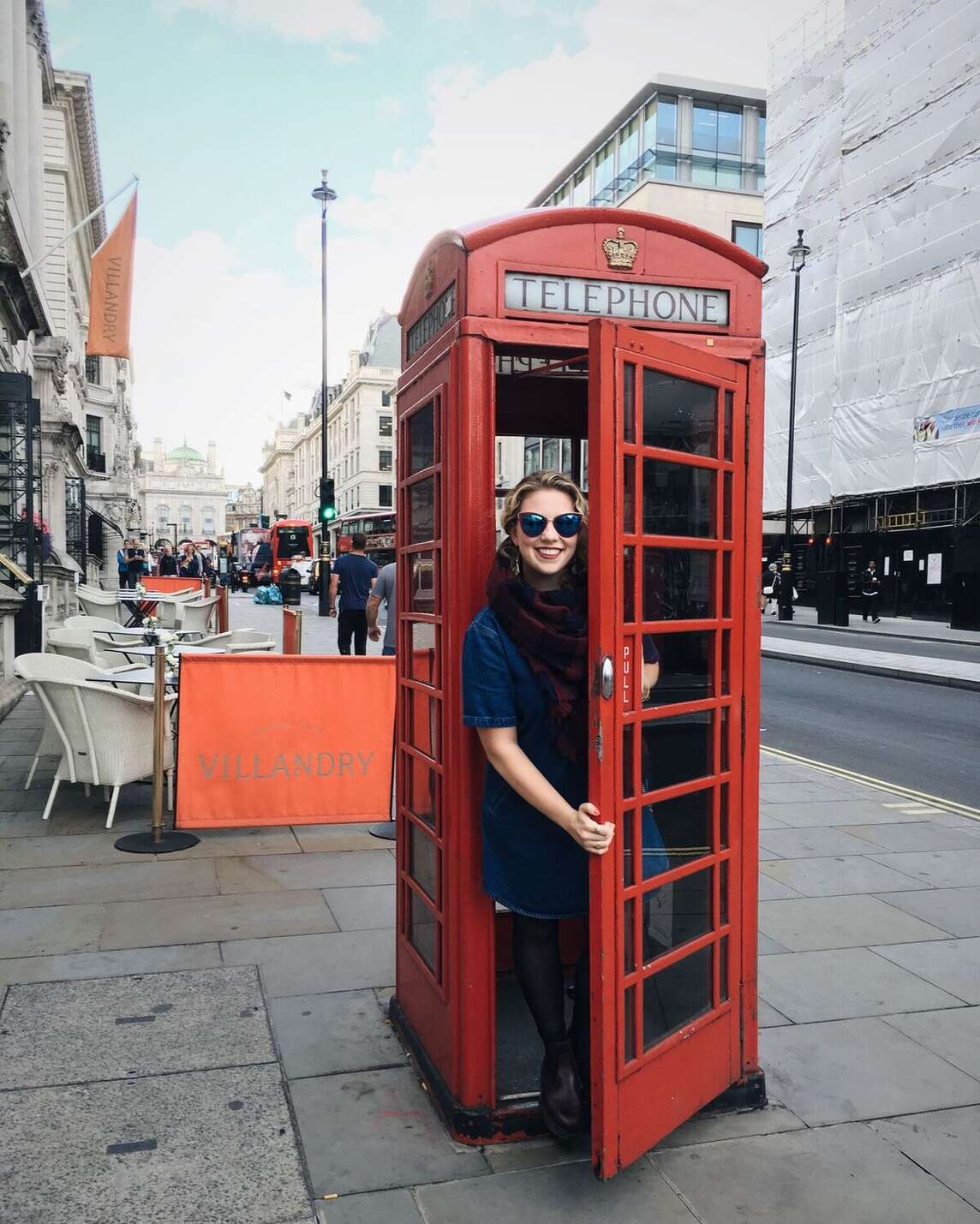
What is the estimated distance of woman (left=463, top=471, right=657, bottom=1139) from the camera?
2.70 metres

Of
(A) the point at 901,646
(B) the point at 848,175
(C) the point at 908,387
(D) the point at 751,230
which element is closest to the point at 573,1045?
(A) the point at 901,646

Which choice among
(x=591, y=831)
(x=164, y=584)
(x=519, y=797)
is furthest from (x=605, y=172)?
(x=591, y=831)

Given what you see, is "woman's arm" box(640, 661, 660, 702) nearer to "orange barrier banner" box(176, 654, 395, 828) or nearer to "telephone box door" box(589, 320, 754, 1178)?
"telephone box door" box(589, 320, 754, 1178)

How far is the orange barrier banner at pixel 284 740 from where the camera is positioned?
608cm

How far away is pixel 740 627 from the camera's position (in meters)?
3.00

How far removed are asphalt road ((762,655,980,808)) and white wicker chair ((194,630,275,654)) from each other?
477cm

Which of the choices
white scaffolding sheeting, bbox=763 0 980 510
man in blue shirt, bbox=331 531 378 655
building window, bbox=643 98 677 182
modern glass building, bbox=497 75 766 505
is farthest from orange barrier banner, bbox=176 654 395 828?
building window, bbox=643 98 677 182

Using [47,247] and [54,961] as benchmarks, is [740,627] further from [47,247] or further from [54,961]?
[47,247]

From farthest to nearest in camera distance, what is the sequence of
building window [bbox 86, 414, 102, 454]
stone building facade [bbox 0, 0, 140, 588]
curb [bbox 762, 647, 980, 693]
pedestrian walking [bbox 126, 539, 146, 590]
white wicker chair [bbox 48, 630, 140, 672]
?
building window [bbox 86, 414, 102, 454] → pedestrian walking [bbox 126, 539, 146, 590] → stone building facade [bbox 0, 0, 140, 588] → curb [bbox 762, 647, 980, 693] → white wicker chair [bbox 48, 630, 140, 672]

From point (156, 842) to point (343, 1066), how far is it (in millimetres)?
2884

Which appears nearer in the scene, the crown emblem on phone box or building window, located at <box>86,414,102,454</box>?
the crown emblem on phone box

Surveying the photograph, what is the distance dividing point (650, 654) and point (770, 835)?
13.5ft

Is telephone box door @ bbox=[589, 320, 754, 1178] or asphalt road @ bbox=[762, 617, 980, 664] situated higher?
telephone box door @ bbox=[589, 320, 754, 1178]

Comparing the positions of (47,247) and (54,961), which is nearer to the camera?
(54,961)
